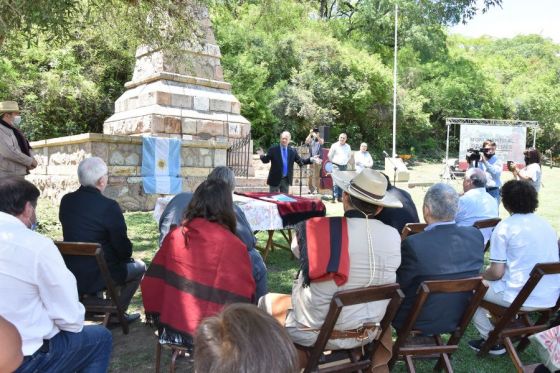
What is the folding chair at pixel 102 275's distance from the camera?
2.96 m

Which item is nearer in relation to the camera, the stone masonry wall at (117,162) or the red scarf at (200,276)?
the red scarf at (200,276)

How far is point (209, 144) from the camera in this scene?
10.7 metres

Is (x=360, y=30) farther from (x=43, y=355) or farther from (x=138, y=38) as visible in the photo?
(x=43, y=355)

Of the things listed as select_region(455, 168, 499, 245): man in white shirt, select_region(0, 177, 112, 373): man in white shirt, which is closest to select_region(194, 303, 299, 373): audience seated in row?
select_region(0, 177, 112, 373): man in white shirt

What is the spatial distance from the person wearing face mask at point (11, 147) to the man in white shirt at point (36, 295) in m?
3.79

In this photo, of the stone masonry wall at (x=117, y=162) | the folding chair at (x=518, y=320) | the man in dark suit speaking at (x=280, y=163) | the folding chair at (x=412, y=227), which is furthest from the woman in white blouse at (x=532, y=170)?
the stone masonry wall at (x=117, y=162)

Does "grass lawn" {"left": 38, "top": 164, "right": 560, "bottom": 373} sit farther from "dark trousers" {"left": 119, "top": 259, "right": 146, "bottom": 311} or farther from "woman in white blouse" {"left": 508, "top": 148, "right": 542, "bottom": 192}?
"woman in white blouse" {"left": 508, "top": 148, "right": 542, "bottom": 192}

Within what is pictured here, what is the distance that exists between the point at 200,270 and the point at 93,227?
1.28 metres

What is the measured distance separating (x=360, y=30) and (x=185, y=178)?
90.7 feet

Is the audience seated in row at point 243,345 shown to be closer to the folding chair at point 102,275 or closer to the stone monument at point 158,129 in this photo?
the folding chair at point 102,275

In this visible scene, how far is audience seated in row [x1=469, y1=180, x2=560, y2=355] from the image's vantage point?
10.5ft

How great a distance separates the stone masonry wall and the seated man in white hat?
7.65m

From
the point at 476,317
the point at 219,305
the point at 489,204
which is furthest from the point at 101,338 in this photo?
the point at 489,204

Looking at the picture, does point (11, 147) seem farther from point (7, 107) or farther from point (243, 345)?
point (243, 345)
